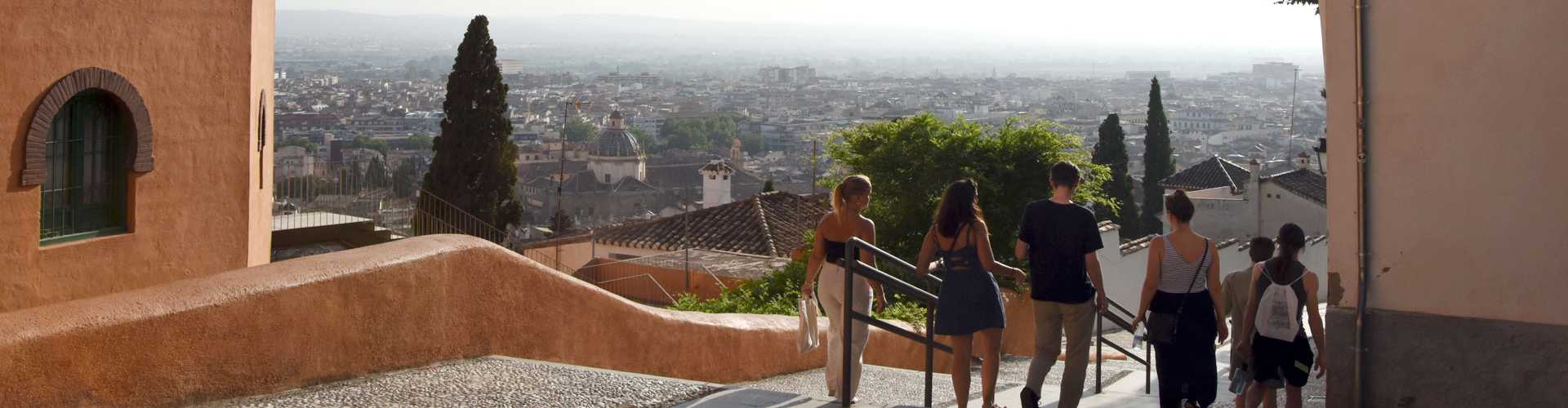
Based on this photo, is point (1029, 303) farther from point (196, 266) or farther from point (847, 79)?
point (847, 79)

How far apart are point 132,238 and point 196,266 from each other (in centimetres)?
66

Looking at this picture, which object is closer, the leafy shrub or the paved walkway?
the paved walkway

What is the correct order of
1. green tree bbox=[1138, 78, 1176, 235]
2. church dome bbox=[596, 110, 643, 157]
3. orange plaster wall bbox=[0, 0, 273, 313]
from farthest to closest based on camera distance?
church dome bbox=[596, 110, 643, 157] < green tree bbox=[1138, 78, 1176, 235] < orange plaster wall bbox=[0, 0, 273, 313]

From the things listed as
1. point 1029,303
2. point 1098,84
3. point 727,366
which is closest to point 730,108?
point 1098,84

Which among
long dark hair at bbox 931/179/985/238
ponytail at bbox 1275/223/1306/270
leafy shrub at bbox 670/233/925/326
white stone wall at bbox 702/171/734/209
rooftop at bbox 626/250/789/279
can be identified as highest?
long dark hair at bbox 931/179/985/238

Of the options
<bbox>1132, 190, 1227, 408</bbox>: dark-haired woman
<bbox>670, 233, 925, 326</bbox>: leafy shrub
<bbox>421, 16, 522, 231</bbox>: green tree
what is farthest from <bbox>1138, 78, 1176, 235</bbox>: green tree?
<bbox>1132, 190, 1227, 408</bbox>: dark-haired woman

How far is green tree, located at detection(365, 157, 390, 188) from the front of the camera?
49.4ft

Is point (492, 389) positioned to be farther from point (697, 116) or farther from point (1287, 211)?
point (697, 116)

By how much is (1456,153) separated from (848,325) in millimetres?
2925

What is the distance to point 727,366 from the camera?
10.9 meters

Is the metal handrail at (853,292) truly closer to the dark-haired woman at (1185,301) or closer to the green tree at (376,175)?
the dark-haired woman at (1185,301)

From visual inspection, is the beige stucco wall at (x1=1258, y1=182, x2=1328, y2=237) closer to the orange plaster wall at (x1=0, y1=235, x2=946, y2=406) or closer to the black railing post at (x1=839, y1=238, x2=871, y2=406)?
the orange plaster wall at (x1=0, y1=235, x2=946, y2=406)

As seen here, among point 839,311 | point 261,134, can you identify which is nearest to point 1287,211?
point 261,134

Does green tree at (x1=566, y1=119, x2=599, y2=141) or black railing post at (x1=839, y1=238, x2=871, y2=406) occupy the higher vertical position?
green tree at (x1=566, y1=119, x2=599, y2=141)
